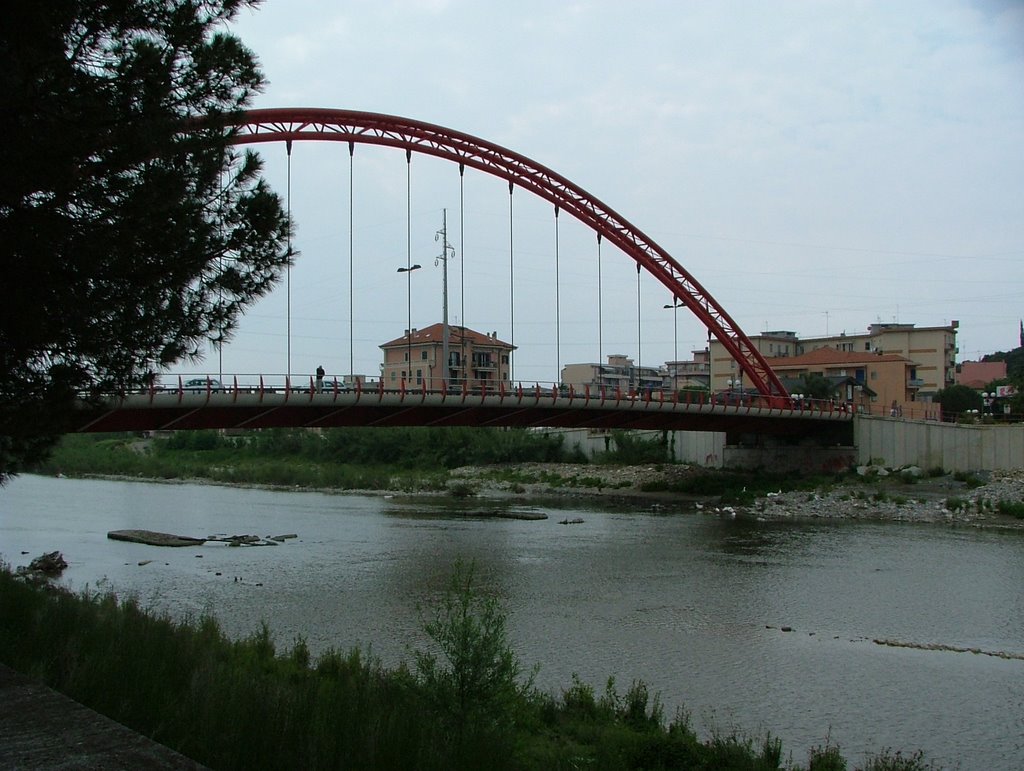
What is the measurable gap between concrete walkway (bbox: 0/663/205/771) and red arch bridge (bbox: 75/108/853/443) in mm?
12561

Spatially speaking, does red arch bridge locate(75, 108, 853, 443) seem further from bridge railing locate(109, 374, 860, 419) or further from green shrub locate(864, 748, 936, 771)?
green shrub locate(864, 748, 936, 771)

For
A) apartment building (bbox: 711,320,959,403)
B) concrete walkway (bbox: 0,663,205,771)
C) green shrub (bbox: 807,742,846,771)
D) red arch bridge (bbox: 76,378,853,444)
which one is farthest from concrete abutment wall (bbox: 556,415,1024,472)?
concrete walkway (bbox: 0,663,205,771)

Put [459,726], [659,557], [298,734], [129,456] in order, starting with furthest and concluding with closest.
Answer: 1. [129,456]
2. [659,557]
3. [459,726]
4. [298,734]

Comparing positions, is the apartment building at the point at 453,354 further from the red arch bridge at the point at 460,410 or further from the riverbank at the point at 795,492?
the red arch bridge at the point at 460,410

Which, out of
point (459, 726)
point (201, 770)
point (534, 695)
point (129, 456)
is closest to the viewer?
point (201, 770)

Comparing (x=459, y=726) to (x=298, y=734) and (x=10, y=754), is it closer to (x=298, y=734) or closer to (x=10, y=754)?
(x=298, y=734)

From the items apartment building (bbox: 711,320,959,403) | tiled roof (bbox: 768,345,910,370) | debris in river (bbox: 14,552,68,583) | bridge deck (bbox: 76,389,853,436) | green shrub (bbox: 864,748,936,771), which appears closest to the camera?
green shrub (bbox: 864,748,936,771)

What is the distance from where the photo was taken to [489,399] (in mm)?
32469

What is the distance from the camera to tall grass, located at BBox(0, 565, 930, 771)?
241 inches

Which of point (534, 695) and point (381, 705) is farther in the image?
point (534, 695)

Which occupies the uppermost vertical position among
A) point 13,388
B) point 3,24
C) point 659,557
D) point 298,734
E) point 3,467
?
point 3,24

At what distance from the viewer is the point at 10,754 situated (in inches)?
200

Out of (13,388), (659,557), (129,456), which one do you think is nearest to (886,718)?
(13,388)

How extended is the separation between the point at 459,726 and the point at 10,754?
3392 millimetres
